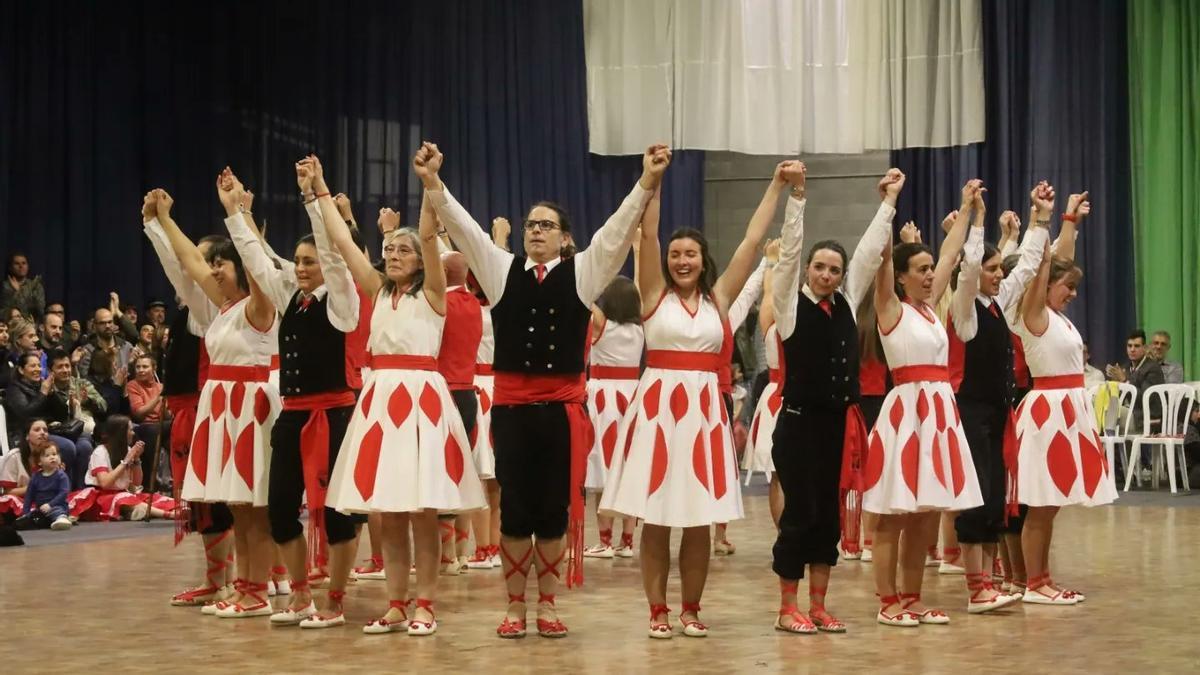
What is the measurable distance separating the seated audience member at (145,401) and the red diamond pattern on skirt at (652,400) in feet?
21.2

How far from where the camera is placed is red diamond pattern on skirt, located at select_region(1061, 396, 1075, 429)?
6.42 meters

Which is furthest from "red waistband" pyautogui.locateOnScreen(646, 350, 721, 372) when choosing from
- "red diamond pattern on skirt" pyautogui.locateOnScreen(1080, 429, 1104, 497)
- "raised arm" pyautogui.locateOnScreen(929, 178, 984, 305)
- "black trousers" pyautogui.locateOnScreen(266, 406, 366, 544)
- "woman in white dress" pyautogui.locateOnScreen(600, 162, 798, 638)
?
"red diamond pattern on skirt" pyautogui.locateOnScreen(1080, 429, 1104, 497)

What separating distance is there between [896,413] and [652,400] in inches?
38.9

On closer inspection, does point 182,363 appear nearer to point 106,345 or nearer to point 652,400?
point 652,400

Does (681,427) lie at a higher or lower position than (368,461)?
higher

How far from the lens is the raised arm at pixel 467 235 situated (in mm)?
5324

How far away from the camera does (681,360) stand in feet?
17.8

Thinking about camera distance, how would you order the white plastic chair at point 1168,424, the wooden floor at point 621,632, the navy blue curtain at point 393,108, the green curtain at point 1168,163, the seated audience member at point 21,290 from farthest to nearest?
1. the navy blue curtain at point 393,108
2. the green curtain at point 1168,163
3. the seated audience member at point 21,290
4. the white plastic chair at point 1168,424
5. the wooden floor at point 621,632

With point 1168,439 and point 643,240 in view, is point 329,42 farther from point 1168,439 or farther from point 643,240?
point 643,240

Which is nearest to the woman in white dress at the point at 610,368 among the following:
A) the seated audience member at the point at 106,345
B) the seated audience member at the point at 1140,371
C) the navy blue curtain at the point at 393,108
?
the seated audience member at the point at 106,345

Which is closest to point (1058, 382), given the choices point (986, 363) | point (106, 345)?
point (986, 363)

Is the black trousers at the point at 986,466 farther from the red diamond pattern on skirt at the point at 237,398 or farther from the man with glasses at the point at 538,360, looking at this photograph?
the red diamond pattern on skirt at the point at 237,398

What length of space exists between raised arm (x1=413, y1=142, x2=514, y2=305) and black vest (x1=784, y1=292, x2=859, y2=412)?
1040mm

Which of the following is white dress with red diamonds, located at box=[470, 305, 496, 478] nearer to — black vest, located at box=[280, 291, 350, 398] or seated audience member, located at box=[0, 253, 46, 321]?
black vest, located at box=[280, 291, 350, 398]
